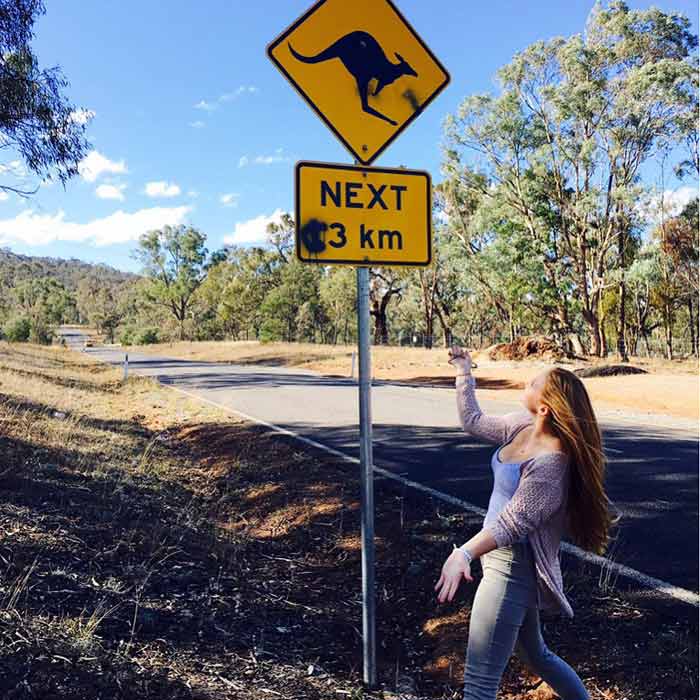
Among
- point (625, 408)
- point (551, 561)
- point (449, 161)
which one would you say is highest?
point (449, 161)

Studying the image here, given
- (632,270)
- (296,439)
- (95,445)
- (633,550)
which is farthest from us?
(632,270)

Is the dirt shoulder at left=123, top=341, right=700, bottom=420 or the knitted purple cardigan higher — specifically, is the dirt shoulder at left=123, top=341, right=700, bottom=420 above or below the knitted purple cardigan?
below

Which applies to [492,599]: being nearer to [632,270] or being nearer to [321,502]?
[321,502]

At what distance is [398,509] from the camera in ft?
19.0

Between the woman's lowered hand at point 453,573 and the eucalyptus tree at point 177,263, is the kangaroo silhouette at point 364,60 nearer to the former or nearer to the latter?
the woman's lowered hand at point 453,573

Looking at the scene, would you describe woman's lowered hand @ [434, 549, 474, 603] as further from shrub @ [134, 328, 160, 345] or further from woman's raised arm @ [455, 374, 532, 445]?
shrub @ [134, 328, 160, 345]

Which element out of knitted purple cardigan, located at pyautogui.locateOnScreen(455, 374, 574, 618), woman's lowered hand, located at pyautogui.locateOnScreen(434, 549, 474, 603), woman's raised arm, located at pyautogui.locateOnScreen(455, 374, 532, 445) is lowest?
woman's lowered hand, located at pyautogui.locateOnScreen(434, 549, 474, 603)

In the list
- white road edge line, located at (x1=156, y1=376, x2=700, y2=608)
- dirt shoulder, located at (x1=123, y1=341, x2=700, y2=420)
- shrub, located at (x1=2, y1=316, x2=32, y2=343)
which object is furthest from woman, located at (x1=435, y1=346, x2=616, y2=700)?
shrub, located at (x1=2, y1=316, x2=32, y2=343)

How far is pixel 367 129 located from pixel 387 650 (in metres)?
2.84

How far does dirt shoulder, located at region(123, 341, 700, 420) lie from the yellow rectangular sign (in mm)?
3220

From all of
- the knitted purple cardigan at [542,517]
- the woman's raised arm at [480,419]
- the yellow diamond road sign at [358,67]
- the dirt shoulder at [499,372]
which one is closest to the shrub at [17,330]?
the dirt shoulder at [499,372]

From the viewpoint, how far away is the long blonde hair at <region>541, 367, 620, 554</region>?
2.18 meters

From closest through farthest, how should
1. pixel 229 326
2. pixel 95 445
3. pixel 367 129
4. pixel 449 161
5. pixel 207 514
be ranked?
pixel 367 129 < pixel 207 514 < pixel 95 445 < pixel 449 161 < pixel 229 326

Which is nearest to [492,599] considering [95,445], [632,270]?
[95,445]
